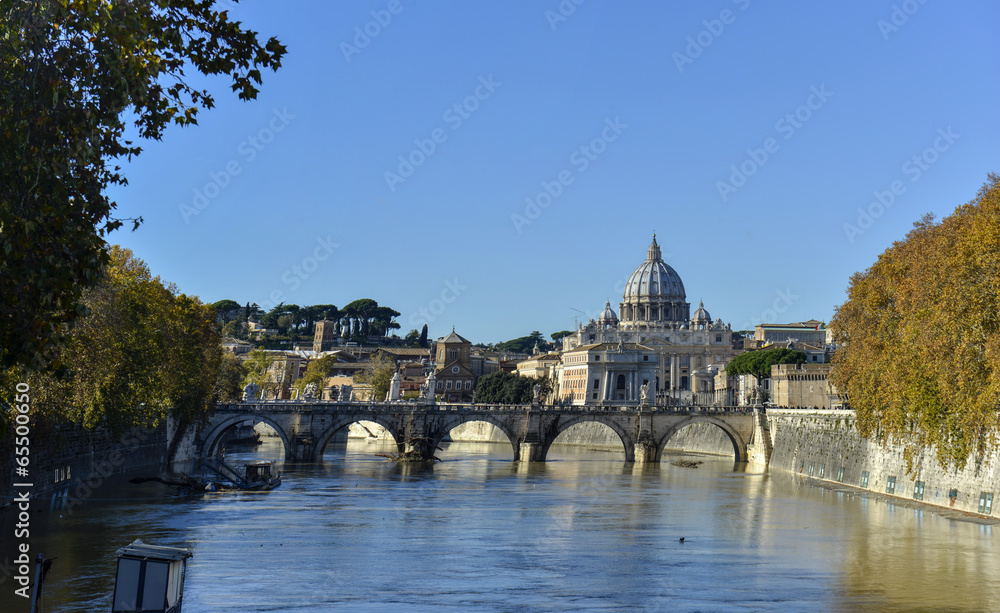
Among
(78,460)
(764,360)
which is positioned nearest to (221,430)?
(78,460)

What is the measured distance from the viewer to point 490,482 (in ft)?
189

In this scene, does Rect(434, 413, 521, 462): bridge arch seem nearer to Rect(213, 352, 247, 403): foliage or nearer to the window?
Rect(213, 352, 247, 403): foliage

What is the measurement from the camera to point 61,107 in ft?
40.0

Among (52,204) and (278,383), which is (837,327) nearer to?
(52,204)

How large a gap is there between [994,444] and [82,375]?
32700 mm

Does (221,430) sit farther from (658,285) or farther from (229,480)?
(658,285)

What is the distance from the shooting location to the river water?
25.4m

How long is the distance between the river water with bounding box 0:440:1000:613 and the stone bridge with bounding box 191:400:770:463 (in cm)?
1490

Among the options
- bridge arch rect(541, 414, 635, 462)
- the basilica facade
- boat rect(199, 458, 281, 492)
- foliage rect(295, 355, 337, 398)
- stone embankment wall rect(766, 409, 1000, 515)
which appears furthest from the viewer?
the basilica facade

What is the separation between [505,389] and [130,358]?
3581 inches

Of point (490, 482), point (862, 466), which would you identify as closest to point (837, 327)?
point (862, 466)

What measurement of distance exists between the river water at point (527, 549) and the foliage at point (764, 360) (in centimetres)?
5745

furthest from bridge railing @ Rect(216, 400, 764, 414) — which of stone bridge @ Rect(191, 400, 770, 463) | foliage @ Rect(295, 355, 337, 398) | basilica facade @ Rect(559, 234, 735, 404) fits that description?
basilica facade @ Rect(559, 234, 735, 404)

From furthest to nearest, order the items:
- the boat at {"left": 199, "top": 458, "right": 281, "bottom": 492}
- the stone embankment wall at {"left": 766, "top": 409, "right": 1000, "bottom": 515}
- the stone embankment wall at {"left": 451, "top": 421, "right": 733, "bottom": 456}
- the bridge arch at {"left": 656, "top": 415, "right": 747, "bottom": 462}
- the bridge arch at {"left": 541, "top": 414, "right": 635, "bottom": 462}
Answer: the stone embankment wall at {"left": 451, "top": 421, "right": 733, "bottom": 456}, the bridge arch at {"left": 656, "top": 415, "right": 747, "bottom": 462}, the bridge arch at {"left": 541, "top": 414, "right": 635, "bottom": 462}, the boat at {"left": 199, "top": 458, "right": 281, "bottom": 492}, the stone embankment wall at {"left": 766, "top": 409, "right": 1000, "bottom": 515}
